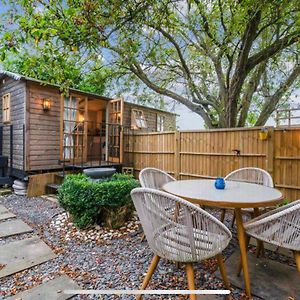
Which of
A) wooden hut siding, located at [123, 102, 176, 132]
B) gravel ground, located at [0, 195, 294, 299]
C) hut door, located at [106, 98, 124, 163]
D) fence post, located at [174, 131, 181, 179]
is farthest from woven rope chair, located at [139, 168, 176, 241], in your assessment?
wooden hut siding, located at [123, 102, 176, 132]

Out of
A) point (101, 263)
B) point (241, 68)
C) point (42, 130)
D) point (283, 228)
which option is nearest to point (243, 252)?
point (283, 228)

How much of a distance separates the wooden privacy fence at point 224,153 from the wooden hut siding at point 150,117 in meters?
2.19

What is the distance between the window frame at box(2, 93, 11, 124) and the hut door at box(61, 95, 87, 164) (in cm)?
150

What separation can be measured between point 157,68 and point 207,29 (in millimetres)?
2231

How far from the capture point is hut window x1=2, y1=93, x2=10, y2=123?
250 inches

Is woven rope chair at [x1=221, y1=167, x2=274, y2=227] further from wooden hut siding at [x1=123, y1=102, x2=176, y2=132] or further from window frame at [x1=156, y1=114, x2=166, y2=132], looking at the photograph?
window frame at [x1=156, y1=114, x2=166, y2=132]

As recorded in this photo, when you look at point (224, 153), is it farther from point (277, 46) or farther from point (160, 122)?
point (160, 122)

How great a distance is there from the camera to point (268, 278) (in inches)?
81.4

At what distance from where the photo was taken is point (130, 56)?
4906 millimetres

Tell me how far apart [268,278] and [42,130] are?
5676 millimetres

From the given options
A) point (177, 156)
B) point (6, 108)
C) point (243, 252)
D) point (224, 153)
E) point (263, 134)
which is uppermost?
point (6, 108)

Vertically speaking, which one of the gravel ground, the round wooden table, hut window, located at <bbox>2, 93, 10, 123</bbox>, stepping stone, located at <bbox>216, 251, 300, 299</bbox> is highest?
hut window, located at <bbox>2, 93, 10, 123</bbox>

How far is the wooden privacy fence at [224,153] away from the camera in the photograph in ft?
13.3

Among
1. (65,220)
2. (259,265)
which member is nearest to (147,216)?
(259,265)
